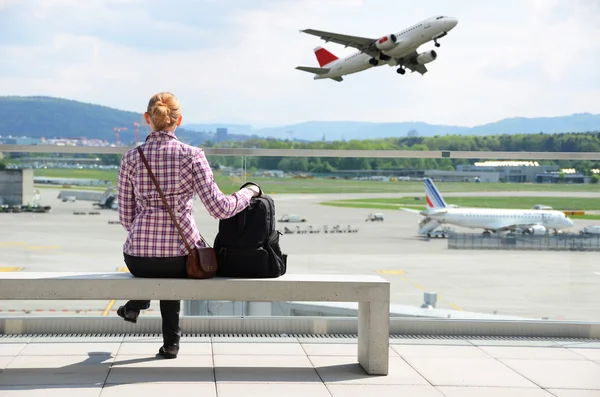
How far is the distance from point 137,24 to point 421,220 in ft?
649

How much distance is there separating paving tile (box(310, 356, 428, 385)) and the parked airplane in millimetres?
1211

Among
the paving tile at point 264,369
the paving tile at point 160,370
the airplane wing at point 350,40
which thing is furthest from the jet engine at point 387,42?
the paving tile at point 160,370

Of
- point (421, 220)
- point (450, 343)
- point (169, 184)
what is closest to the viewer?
point (169, 184)

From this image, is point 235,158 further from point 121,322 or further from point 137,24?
point 137,24

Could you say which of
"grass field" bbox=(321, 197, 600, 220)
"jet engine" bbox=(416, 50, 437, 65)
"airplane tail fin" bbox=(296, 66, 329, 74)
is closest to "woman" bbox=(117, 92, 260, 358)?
"grass field" bbox=(321, 197, 600, 220)

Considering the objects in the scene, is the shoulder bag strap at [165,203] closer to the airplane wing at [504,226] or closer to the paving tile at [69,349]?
the paving tile at [69,349]

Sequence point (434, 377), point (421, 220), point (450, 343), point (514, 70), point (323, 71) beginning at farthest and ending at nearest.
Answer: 1. point (514, 70)
2. point (323, 71)
3. point (421, 220)
4. point (450, 343)
5. point (434, 377)

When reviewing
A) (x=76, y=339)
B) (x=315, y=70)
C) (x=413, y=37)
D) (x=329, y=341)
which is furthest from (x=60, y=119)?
(x=329, y=341)

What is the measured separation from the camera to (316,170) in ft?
15.9

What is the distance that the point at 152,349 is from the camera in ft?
12.7

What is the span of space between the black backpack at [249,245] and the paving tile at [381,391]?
53 cm

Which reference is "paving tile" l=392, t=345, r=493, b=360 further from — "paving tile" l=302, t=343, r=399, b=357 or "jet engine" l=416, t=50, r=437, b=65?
"jet engine" l=416, t=50, r=437, b=65

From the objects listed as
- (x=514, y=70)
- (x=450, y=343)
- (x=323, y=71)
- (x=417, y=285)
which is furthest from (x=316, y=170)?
(x=514, y=70)

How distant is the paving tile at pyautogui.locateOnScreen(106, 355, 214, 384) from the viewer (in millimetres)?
3248
